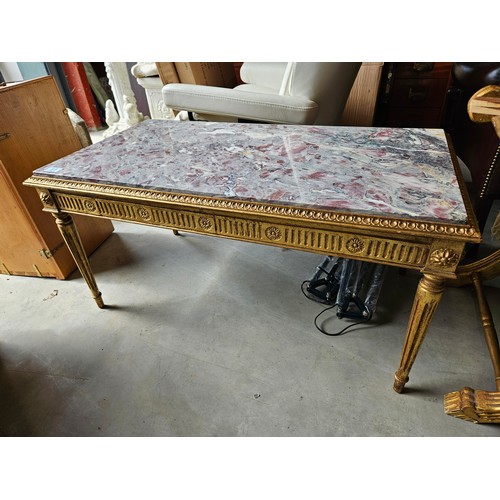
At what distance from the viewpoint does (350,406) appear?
3.66 ft

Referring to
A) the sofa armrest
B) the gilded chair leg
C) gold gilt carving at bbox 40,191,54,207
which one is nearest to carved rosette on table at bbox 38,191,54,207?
gold gilt carving at bbox 40,191,54,207

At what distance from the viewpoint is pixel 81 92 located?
3.99 metres

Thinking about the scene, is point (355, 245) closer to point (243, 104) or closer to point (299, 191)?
point (299, 191)

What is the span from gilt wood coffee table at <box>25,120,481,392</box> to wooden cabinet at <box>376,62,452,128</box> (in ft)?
5.34

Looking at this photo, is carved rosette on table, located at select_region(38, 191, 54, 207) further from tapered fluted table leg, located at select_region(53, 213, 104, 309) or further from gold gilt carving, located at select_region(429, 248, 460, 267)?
gold gilt carving, located at select_region(429, 248, 460, 267)

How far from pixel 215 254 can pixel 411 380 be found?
1160mm

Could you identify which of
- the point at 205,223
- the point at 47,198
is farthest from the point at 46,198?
the point at 205,223

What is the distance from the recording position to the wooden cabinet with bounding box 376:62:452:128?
2447mm

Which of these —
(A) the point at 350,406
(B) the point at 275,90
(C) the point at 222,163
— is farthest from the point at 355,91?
(A) the point at 350,406

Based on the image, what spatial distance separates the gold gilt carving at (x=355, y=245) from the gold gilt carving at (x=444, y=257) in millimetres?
167

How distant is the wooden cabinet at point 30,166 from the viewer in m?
1.43

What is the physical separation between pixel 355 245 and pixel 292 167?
13.2 inches

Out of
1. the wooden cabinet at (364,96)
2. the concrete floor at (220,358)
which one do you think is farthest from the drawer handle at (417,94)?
the concrete floor at (220,358)

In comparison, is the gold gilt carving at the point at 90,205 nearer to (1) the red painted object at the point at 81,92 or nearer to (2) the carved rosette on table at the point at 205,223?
(2) the carved rosette on table at the point at 205,223
